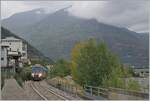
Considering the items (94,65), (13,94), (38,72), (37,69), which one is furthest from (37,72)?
(13,94)

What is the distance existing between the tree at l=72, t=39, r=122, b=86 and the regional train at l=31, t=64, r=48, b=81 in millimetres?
10138

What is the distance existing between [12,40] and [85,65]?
274ft

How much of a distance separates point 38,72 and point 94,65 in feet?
53.2

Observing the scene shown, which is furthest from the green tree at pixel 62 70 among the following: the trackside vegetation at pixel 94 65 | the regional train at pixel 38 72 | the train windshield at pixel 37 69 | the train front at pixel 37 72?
the trackside vegetation at pixel 94 65

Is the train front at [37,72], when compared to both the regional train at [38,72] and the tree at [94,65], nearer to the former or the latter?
the regional train at [38,72]

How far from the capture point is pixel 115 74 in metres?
34.0

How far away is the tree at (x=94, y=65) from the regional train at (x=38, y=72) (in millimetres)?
10138

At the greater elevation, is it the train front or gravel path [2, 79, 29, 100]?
the train front

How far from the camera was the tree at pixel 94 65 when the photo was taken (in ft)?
124

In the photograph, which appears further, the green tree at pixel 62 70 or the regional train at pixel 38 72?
the green tree at pixel 62 70

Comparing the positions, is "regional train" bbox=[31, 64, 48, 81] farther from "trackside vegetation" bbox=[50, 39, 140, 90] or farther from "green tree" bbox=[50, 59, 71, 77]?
"green tree" bbox=[50, 59, 71, 77]

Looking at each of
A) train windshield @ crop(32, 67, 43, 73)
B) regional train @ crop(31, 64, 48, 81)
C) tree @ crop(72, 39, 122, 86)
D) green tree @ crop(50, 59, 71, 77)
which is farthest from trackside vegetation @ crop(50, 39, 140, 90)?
green tree @ crop(50, 59, 71, 77)

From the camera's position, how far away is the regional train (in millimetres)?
52625

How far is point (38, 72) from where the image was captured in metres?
53.3
